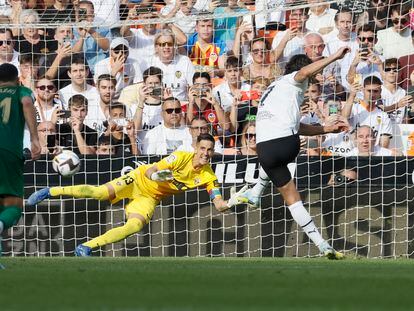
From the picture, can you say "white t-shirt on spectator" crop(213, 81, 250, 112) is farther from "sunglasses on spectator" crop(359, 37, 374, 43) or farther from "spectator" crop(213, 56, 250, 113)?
"sunglasses on spectator" crop(359, 37, 374, 43)

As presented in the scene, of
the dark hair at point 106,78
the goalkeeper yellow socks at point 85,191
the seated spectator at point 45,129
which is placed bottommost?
the goalkeeper yellow socks at point 85,191

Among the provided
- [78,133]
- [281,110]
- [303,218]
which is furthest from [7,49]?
[303,218]

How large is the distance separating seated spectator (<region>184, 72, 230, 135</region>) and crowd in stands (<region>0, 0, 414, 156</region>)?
0.7 inches

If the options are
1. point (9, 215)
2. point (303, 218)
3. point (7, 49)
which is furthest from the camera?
point (7, 49)

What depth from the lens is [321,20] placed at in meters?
16.2

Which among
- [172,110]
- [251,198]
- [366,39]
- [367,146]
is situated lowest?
[251,198]

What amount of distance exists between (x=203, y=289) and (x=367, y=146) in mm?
9272

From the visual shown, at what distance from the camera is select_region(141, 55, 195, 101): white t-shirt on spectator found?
16.0 meters

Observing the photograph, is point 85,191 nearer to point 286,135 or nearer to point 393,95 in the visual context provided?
point 286,135

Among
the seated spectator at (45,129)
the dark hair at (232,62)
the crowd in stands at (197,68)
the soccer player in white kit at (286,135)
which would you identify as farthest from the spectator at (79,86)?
the soccer player in white kit at (286,135)

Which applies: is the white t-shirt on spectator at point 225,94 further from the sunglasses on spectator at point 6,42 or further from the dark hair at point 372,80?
the sunglasses on spectator at point 6,42

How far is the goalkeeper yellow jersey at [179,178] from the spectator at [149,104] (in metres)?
2.17

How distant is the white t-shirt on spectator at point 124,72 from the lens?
16.0m

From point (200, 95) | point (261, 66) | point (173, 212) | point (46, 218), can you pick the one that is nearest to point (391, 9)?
point (261, 66)
